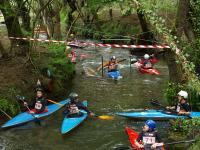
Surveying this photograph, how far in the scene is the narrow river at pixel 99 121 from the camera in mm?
11031

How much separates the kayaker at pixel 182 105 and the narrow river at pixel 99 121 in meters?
0.69

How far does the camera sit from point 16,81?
544 inches

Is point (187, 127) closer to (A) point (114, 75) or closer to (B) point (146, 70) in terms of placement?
(A) point (114, 75)

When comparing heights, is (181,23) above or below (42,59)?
above

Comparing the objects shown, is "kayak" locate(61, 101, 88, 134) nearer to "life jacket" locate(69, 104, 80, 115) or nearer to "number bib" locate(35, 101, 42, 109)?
"life jacket" locate(69, 104, 80, 115)

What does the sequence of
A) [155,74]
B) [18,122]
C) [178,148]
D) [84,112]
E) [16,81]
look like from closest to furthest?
[178,148]
[18,122]
[84,112]
[16,81]
[155,74]

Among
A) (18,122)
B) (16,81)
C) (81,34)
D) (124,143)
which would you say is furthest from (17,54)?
(81,34)

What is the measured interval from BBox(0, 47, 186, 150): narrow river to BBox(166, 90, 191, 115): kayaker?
69 cm

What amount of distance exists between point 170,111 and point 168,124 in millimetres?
423

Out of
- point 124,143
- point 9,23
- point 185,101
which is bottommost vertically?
point 124,143

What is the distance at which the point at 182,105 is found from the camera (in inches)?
453

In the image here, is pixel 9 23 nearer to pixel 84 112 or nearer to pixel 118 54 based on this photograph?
pixel 84 112

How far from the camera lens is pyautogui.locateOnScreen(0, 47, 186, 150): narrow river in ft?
36.2

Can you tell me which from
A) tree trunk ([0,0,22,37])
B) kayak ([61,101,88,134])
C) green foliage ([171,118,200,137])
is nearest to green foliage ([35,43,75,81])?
tree trunk ([0,0,22,37])
